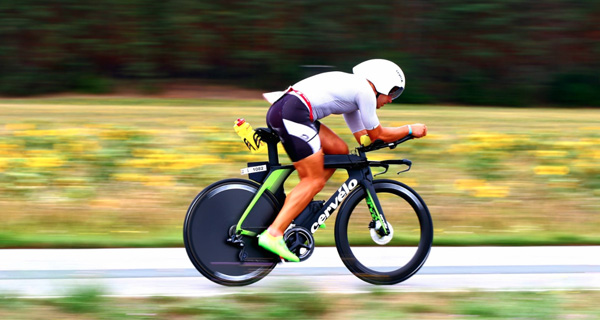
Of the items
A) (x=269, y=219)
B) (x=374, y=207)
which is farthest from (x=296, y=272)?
(x=374, y=207)

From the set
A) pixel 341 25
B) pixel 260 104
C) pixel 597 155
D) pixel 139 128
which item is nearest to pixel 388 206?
pixel 597 155

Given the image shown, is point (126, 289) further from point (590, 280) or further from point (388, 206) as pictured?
point (590, 280)

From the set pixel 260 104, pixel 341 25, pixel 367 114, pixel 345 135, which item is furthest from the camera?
pixel 341 25

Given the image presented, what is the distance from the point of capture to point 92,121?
11180mm

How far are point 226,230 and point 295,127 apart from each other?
0.76 m

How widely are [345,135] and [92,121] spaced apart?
11.6 feet

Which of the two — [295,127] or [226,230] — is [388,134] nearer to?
[295,127]

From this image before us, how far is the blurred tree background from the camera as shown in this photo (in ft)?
52.7

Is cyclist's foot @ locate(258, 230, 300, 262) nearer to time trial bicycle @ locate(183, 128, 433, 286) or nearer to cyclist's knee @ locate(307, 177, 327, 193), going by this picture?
time trial bicycle @ locate(183, 128, 433, 286)

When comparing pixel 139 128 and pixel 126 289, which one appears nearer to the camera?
pixel 126 289

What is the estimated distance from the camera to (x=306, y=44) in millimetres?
16375

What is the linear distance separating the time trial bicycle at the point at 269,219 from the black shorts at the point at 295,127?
0.35 ft

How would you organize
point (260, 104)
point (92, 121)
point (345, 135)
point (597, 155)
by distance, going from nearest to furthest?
point (597, 155) → point (345, 135) → point (92, 121) → point (260, 104)

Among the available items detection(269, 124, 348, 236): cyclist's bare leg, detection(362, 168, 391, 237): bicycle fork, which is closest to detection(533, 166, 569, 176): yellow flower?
detection(362, 168, 391, 237): bicycle fork
